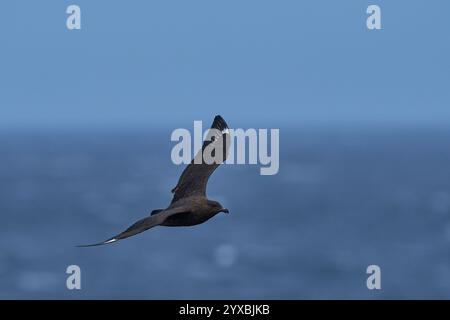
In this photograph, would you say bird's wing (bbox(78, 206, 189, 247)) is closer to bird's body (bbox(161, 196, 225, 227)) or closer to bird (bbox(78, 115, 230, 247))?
bird (bbox(78, 115, 230, 247))

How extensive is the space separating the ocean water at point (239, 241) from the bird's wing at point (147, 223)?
57.7 meters

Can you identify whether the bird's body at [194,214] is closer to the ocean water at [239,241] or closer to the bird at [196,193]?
the bird at [196,193]

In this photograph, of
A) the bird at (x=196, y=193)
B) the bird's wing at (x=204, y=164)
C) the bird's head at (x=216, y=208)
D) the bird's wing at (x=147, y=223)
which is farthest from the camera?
the bird's wing at (x=204, y=164)

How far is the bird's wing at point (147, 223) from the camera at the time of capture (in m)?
16.1

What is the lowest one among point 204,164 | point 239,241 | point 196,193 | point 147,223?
point 147,223

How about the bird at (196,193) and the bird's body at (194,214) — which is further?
the bird's body at (194,214)

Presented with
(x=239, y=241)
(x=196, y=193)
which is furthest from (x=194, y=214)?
(x=239, y=241)

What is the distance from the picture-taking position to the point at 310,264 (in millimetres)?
96250

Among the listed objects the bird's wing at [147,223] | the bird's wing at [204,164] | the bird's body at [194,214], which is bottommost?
the bird's wing at [147,223]

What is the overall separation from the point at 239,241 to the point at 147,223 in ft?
301

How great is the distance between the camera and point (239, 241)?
108 meters

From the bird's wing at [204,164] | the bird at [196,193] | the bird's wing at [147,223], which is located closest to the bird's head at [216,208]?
the bird at [196,193]

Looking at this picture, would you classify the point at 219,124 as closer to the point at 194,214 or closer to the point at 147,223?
the point at 194,214

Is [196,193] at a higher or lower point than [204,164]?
lower
